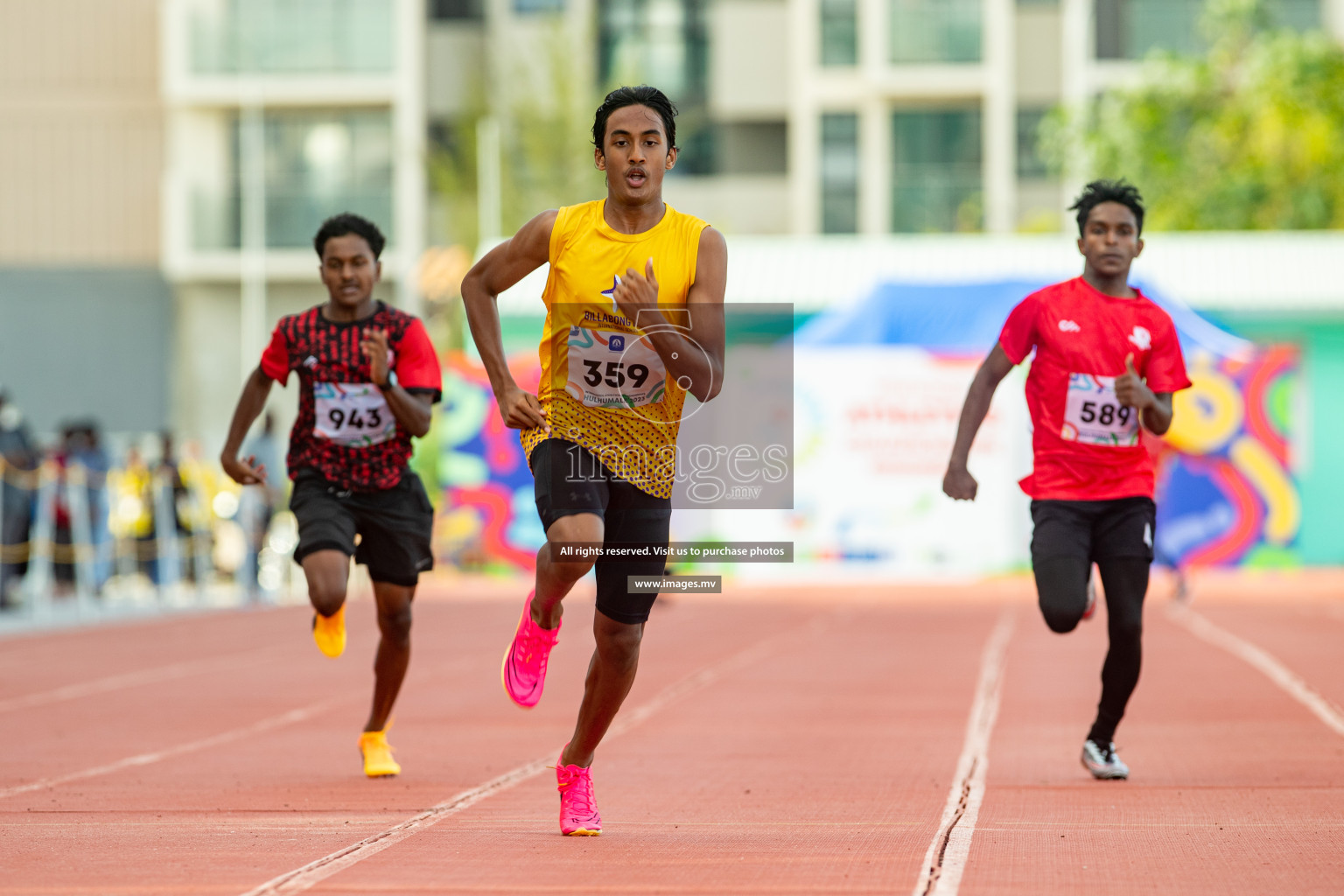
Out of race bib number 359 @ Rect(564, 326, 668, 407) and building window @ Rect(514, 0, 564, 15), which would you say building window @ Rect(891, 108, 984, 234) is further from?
race bib number 359 @ Rect(564, 326, 668, 407)

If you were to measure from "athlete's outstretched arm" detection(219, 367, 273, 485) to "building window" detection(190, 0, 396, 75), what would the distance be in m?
37.6

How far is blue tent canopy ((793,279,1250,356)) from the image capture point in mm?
27812

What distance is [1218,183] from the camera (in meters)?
37.4

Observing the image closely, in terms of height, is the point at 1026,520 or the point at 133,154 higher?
the point at 133,154

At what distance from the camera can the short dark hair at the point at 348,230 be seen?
8.07 meters

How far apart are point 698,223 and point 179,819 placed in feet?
8.63

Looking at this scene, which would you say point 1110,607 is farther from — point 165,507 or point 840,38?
point 840,38

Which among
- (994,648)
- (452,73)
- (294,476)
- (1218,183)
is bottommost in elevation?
(994,648)

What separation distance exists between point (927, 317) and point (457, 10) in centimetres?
2314

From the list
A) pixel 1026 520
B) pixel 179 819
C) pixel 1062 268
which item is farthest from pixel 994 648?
pixel 1062 268

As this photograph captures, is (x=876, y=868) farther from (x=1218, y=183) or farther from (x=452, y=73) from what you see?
(x=452, y=73)

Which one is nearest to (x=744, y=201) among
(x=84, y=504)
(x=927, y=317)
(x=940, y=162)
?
(x=940, y=162)

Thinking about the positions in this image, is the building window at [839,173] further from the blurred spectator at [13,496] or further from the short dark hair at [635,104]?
the short dark hair at [635,104]

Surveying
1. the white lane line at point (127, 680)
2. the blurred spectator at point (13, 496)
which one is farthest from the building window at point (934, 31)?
the white lane line at point (127, 680)
